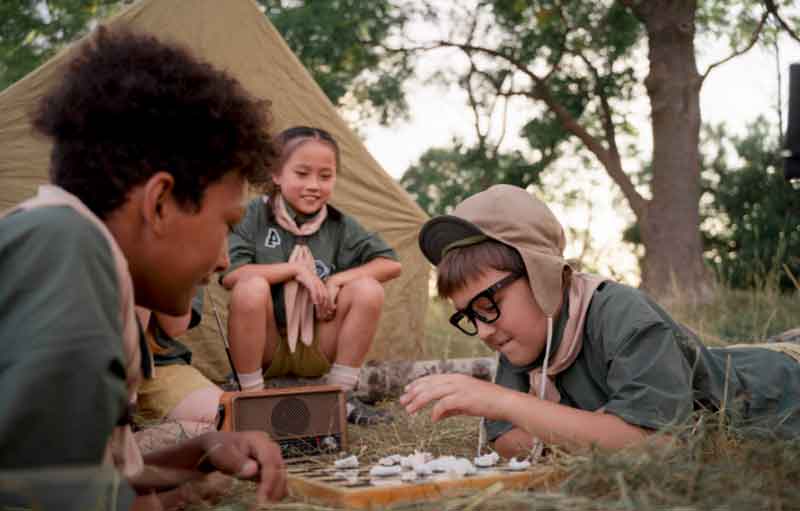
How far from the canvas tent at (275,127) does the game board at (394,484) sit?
2.85 m

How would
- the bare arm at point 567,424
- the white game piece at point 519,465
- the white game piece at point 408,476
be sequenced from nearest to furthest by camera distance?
the white game piece at point 408,476
the white game piece at point 519,465
the bare arm at point 567,424

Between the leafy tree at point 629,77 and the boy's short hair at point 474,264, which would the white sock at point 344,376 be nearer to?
the boy's short hair at point 474,264

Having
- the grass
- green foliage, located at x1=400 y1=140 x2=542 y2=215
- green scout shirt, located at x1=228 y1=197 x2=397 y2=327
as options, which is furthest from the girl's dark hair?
green foliage, located at x1=400 y1=140 x2=542 y2=215

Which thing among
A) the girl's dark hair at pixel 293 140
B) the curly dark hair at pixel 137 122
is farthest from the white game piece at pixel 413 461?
the girl's dark hair at pixel 293 140

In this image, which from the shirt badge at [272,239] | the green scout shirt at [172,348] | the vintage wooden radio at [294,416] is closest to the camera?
the vintage wooden radio at [294,416]

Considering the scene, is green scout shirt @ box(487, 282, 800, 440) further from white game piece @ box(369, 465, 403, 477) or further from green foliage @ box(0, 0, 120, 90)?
green foliage @ box(0, 0, 120, 90)

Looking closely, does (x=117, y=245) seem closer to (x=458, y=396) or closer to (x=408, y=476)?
(x=408, y=476)

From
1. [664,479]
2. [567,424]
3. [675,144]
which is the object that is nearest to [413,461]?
[567,424]

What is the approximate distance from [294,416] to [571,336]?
2.94 ft

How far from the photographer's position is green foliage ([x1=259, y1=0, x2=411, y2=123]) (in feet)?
27.7

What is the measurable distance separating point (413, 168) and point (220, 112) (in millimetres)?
10303

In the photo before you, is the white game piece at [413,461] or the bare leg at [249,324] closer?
the white game piece at [413,461]

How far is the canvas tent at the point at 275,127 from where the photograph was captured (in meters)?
4.64

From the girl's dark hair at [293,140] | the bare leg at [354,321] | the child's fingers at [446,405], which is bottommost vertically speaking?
the child's fingers at [446,405]
